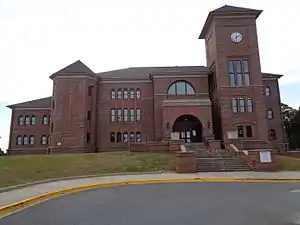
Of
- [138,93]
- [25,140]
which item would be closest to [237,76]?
[138,93]

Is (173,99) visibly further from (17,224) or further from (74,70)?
(17,224)

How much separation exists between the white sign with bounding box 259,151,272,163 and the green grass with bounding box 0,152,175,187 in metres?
6.94

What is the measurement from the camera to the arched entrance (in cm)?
4388

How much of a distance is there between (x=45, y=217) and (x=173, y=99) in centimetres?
3468

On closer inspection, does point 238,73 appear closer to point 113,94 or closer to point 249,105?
point 249,105

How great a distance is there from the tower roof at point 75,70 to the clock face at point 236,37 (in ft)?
65.5

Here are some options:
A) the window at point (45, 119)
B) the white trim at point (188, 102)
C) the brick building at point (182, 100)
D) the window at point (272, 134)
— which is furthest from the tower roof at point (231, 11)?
the window at point (45, 119)

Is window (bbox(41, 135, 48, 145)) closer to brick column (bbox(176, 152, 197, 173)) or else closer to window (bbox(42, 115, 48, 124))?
window (bbox(42, 115, 48, 124))

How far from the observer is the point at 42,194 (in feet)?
42.3

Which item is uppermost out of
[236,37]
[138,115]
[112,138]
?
[236,37]

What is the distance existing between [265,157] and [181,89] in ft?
71.3

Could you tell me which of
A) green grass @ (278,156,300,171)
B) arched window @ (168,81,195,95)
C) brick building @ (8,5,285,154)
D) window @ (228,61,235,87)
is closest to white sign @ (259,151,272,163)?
green grass @ (278,156,300,171)

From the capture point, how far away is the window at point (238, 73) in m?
41.2

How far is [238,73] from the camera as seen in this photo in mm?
41594
